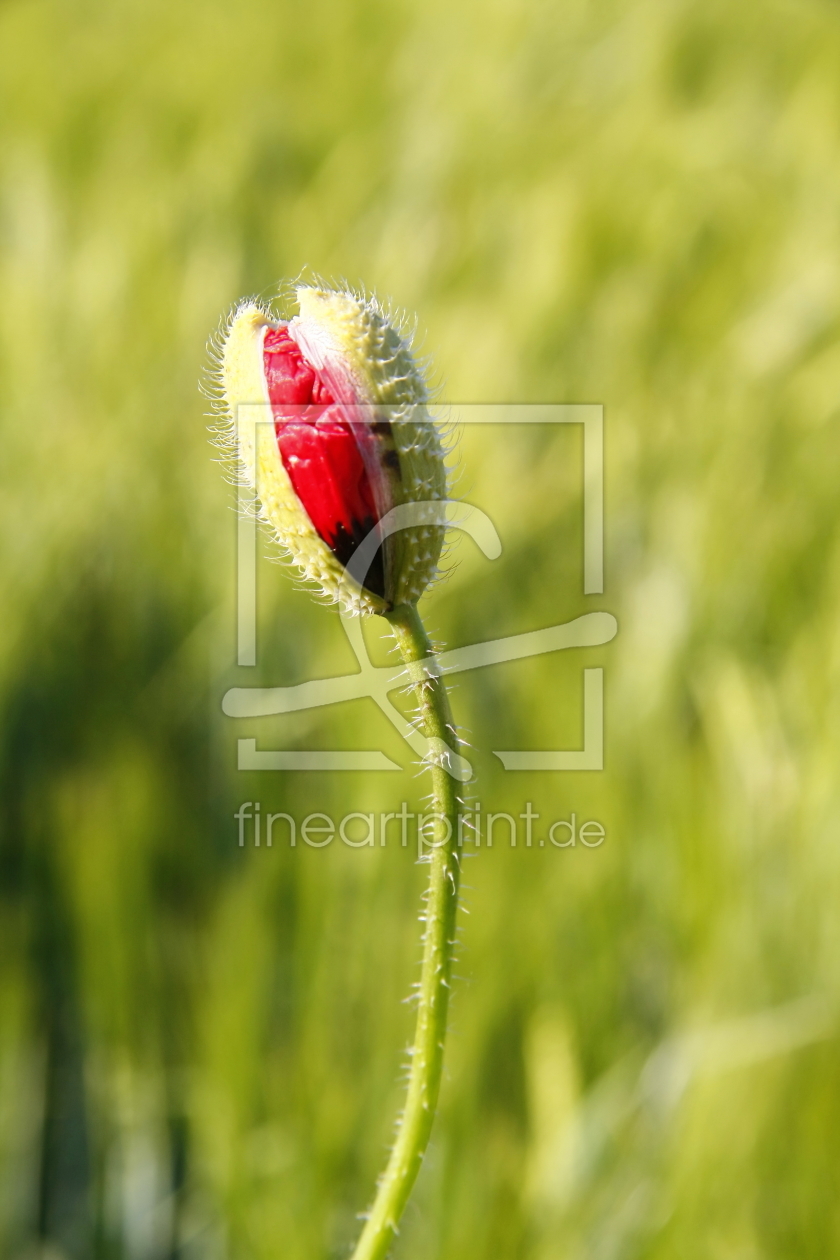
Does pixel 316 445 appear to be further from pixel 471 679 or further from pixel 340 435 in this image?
pixel 471 679

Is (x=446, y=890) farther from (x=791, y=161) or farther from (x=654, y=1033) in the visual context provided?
(x=791, y=161)

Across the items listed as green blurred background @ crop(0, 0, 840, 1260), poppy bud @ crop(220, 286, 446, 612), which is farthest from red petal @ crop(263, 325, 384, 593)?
green blurred background @ crop(0, 0, 840, 1260)

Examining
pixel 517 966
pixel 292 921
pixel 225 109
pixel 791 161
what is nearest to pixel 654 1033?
pixel 517 966

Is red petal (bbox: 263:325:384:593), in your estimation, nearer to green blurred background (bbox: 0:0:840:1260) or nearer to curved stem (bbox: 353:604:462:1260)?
curved stem (bbox: 353:604:462:1260)

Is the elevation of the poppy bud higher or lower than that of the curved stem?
higher

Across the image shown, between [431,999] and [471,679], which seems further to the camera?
[471,679]

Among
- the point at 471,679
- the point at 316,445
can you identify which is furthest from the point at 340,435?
the point at 471,679
